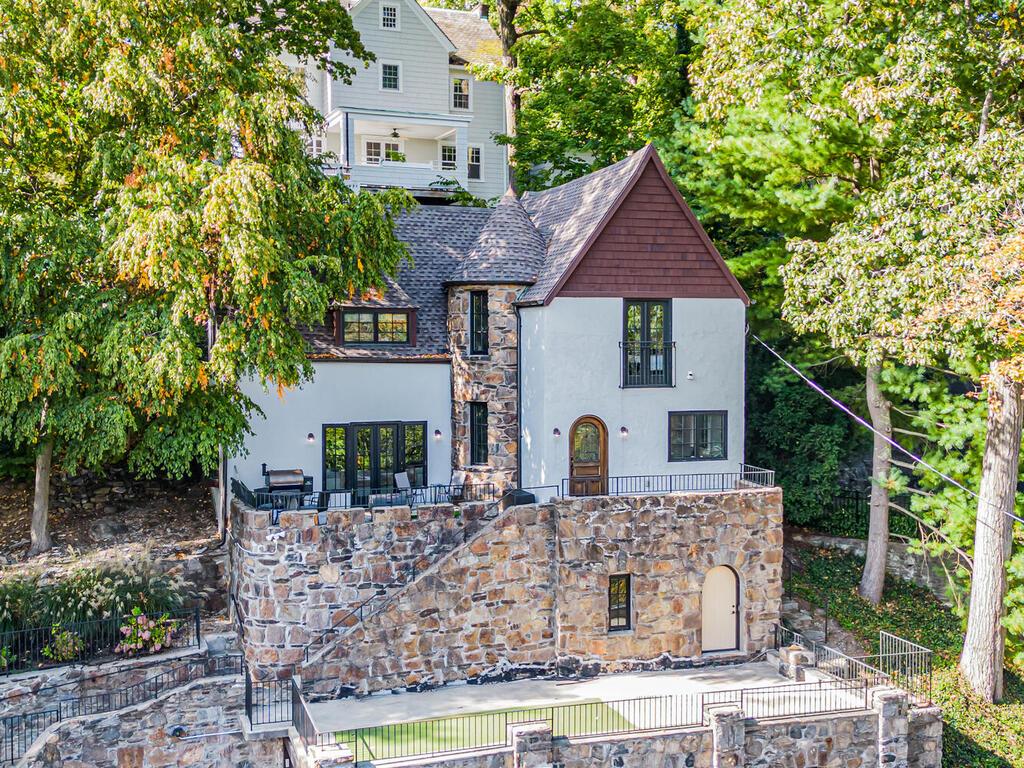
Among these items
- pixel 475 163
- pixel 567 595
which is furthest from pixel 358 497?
pixel 475 163

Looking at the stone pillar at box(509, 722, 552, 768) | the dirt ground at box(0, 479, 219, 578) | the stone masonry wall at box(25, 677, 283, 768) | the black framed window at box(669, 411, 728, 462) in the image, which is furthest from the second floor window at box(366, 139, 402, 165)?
the stone pillar at box(509, 722, 552, 768)

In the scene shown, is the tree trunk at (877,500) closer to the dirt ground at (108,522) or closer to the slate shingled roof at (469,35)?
the dirt ground at (108,522)

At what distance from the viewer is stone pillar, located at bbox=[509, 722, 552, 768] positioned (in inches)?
656

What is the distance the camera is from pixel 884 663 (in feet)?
73.6

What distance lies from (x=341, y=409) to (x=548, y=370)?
5017mm

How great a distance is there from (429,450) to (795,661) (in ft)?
31.8

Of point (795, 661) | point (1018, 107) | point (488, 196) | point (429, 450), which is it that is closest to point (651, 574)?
point (795, 661)

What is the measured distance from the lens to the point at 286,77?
19.9 metres

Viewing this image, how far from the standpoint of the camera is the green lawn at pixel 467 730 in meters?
16.9

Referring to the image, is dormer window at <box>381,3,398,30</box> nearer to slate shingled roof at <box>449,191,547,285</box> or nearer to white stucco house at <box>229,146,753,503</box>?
slate shingled roof at <box>449,191,547,285</box>

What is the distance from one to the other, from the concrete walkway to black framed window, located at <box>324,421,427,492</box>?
17.4ft

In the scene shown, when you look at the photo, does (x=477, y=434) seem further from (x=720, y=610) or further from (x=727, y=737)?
(x=727, y=737)

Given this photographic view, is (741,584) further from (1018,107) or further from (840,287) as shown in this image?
(1018,107)

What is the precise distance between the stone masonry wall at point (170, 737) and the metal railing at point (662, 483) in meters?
8.40
